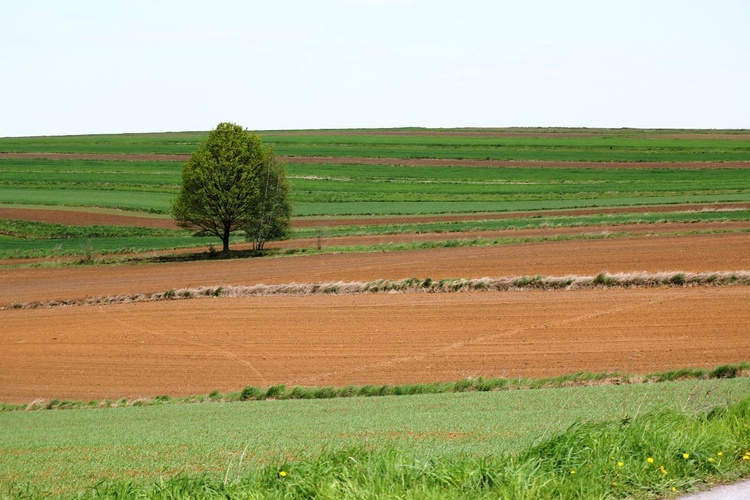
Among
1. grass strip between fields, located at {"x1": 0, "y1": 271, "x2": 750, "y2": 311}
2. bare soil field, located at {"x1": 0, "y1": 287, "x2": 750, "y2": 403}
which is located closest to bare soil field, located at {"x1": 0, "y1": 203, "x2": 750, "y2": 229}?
grass strip between fields, located at {"x1": 0, "y1": 271, "x2": 750, "y2": 311}

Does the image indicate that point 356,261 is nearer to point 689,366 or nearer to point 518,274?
point 518,274

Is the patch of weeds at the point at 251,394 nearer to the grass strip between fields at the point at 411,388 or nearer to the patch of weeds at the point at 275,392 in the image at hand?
the grass strip between fields at the point at 411,388

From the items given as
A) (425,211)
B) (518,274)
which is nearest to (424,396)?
(518,274)

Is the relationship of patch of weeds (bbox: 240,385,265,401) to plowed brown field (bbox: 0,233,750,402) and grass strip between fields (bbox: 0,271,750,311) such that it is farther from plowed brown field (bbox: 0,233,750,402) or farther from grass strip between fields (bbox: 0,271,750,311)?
grass strip between fields (bbox: 0,271,750,311)

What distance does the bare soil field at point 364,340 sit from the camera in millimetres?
22266

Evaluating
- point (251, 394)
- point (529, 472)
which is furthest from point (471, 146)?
point (529, 472)

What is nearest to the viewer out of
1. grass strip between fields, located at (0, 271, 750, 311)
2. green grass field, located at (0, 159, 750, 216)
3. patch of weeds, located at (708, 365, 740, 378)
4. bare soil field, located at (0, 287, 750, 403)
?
patch of weeds, located at (708, 365, 740, 378)

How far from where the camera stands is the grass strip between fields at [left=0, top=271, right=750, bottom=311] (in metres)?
31.6

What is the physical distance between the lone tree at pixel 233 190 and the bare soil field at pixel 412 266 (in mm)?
5824

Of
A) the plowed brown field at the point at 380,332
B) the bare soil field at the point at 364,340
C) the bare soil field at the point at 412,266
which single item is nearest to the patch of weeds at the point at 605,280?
the bare soil field at the point at 364,340

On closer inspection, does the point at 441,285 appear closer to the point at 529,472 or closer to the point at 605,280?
the point at 605,280

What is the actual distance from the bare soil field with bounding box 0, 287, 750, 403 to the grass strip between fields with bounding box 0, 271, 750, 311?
86 cm

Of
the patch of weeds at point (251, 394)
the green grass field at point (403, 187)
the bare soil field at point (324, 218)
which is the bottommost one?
the patch of weeds at point (251, 394)

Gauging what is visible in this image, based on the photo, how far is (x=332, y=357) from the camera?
80.2 ft
